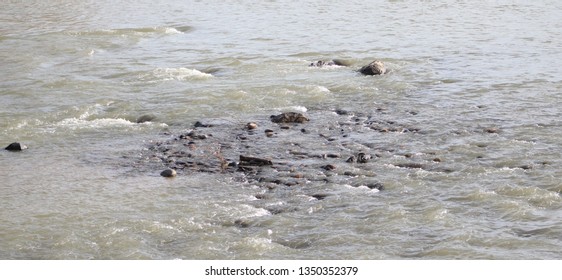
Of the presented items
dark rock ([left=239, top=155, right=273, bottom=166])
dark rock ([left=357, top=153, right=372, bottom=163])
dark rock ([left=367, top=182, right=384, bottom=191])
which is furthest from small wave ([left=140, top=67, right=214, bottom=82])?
dark rock ([left=367, top=182, right=384, bottom=191])

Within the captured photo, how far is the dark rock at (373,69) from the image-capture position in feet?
59.7

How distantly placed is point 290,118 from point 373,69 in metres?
3.88

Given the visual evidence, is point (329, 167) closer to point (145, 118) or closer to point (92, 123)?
point (145, 118)

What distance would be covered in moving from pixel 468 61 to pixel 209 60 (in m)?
5.71

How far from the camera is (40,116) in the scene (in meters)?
15.8

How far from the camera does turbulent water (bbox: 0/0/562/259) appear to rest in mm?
10195

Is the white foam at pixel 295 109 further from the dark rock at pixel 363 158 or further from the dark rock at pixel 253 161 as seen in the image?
the dark rock at pixel 253 161

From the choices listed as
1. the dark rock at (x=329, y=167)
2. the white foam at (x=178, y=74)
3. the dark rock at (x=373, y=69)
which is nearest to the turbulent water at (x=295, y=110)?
the white foam at (x=178, y=74)

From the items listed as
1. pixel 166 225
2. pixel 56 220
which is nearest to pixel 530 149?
pixel 166 225

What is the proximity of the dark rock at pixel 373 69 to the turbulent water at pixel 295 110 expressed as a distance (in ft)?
0.74

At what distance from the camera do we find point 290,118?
14859 mm

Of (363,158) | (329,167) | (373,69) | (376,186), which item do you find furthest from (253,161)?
(373,69)

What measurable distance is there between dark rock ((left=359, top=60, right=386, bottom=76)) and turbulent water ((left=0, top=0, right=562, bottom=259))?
0.23 m

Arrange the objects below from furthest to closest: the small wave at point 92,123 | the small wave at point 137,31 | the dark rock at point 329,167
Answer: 1. the small wave at point 137,31
2. the small wave at point 92,123
3. the dark rock at point 329,167
